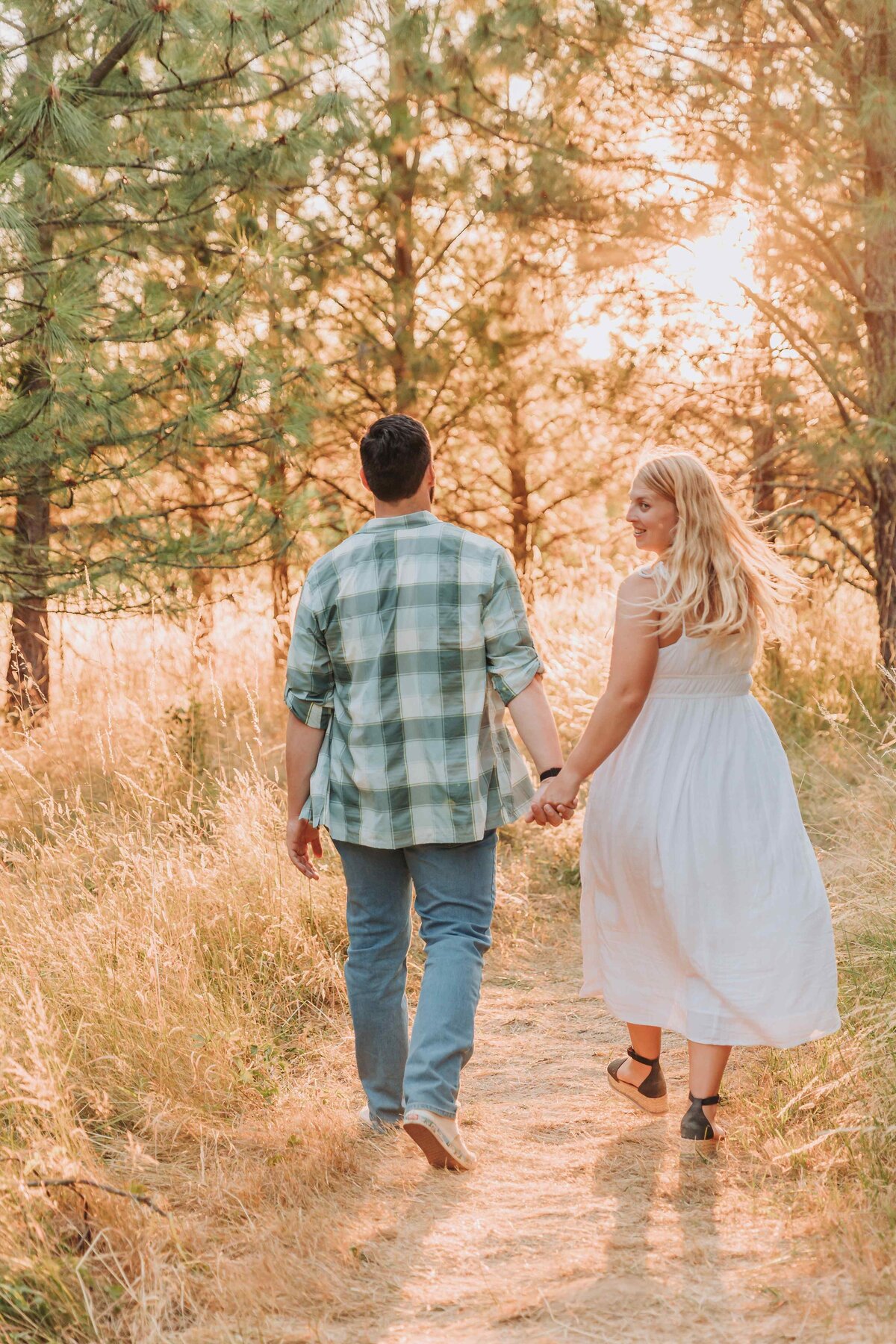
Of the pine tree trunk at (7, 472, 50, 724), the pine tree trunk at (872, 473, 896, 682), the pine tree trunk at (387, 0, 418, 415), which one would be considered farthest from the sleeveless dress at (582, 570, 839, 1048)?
the pine tree trunk at (387, 0, 418, 415)

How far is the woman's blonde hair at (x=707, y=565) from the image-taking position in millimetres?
2967

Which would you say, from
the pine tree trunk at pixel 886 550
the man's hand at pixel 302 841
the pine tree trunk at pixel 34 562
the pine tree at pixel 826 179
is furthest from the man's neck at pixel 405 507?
the pine tree trunk at pixel 886 550

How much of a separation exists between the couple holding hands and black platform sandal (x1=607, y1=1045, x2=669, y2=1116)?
0.21m

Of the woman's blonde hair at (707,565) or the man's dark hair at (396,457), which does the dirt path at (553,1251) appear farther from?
the man's dark hair at (396,457)

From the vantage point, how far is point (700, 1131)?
301cm

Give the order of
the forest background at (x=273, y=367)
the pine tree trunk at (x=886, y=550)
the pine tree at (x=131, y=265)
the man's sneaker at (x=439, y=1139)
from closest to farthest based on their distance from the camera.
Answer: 1. the man's sneaker at (x=439, y=1139)
2. the forest background at (x=273, y=367)
3. the pine tree at (x=131, y=265)
4. the pine tree trunk at (x=886, y=550)

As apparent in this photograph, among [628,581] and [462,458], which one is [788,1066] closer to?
[628,581]

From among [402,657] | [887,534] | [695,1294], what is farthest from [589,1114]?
[887,534]

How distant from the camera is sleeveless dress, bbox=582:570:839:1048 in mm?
2924

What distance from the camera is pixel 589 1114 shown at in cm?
342

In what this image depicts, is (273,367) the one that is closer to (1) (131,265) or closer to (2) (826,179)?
(1) (131,265)

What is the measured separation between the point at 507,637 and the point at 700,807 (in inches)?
24.4

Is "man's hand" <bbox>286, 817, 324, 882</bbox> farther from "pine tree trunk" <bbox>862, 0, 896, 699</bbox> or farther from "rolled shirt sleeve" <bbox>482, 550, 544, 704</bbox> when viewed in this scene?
"pine tree trunk" <bbox>862, 0, 896, 699</bbox>

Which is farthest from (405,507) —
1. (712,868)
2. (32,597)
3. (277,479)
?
(277,479)
